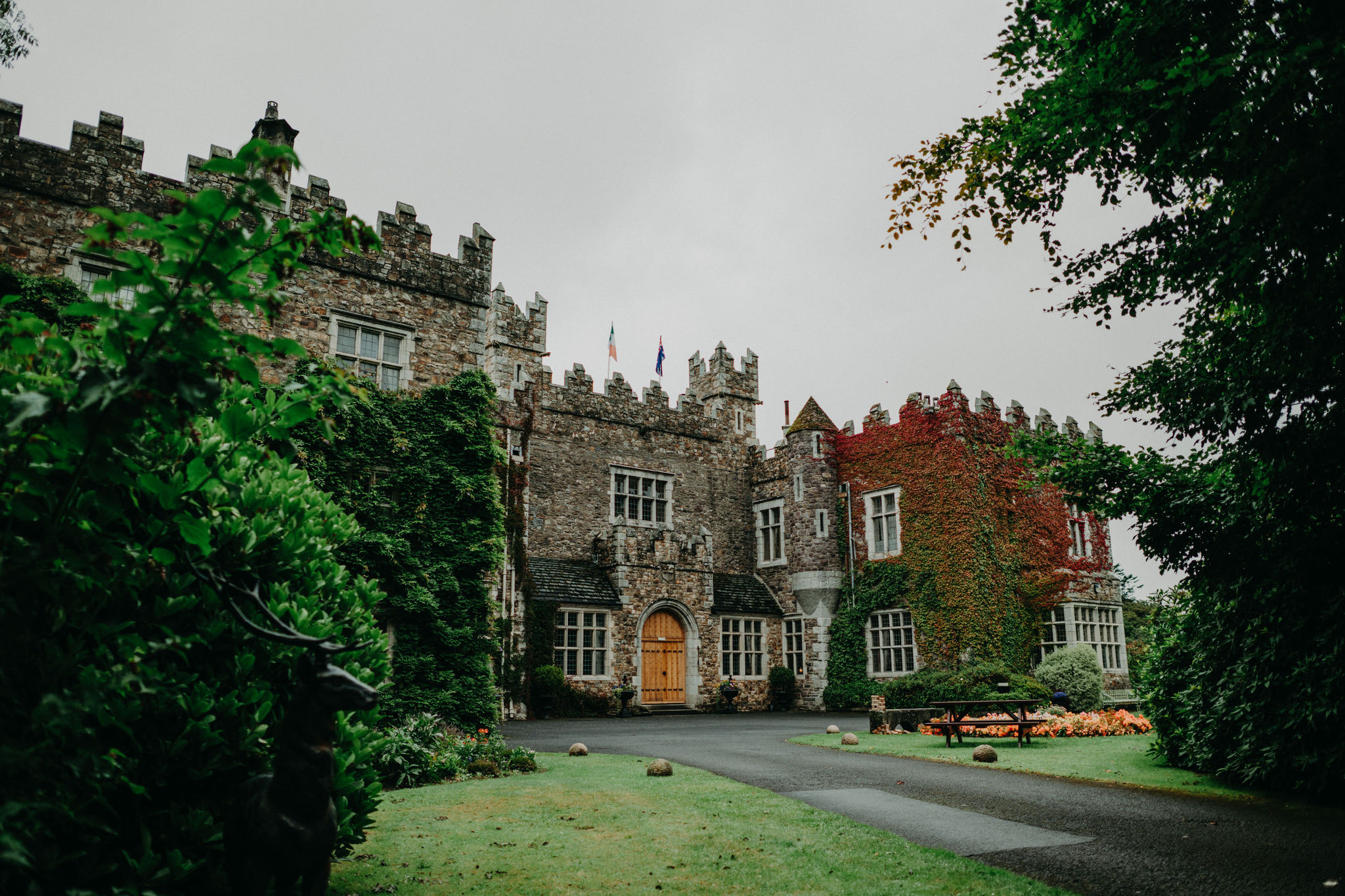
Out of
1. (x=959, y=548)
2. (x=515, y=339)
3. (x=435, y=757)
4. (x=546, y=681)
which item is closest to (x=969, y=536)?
(x=959, y=548)

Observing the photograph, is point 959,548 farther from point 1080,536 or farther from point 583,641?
point 583,641

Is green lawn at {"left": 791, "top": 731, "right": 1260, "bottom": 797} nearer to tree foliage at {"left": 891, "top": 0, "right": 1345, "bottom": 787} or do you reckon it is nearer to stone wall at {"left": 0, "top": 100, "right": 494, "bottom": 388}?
tree foliage at {"left": 891, "top": 0, "right": 1345, "bottom": 787}

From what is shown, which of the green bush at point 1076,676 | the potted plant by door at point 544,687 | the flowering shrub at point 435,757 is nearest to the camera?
the flowering shrub at point 435,757

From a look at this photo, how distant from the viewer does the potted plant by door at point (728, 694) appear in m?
26.1

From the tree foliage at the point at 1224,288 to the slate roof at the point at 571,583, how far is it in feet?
53.1

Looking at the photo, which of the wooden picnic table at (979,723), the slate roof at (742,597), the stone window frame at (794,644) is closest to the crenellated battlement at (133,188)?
the wooden picnic table at (979,723)

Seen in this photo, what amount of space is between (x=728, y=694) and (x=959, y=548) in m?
8.58

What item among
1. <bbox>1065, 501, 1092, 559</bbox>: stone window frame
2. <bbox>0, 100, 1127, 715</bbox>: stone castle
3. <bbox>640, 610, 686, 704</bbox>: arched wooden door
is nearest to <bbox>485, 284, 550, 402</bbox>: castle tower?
<bbox>0, 100, 1127, 715</bbox>: stone castle

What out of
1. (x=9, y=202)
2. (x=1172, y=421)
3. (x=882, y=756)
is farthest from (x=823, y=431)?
(x=9, y=202)

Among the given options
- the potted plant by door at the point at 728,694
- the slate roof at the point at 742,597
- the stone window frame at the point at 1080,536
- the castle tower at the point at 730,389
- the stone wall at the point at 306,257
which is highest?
the castle tower at the point at 730,389

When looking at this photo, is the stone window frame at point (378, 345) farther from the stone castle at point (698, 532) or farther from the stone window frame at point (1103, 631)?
the stone window frame at point (1103, 631)

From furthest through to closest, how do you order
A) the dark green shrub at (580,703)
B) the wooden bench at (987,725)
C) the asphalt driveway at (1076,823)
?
the dark green shrub at (580,703), the wooden bench at (987,725), the asphalt driveway at (1076,823)

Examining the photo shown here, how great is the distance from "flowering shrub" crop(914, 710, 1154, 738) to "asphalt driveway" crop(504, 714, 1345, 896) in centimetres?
440

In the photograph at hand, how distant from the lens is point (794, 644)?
28.2m
